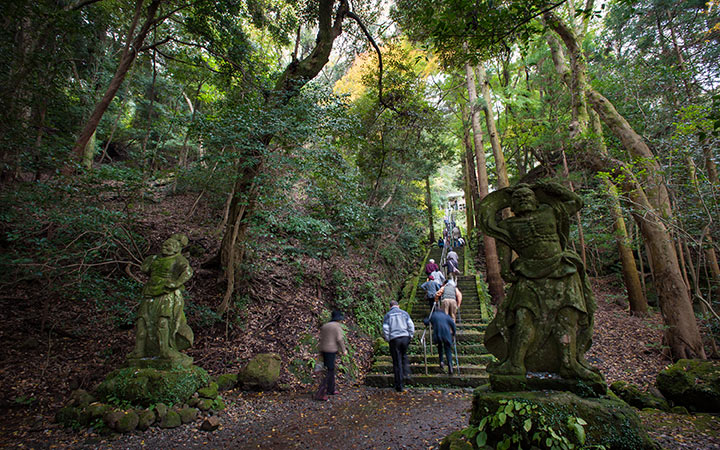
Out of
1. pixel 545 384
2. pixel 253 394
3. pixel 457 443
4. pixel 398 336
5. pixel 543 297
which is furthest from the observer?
pixel 398 336

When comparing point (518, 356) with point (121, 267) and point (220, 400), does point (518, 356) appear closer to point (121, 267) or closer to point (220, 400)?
point (220, 400)

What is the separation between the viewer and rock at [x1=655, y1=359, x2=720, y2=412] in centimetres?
446

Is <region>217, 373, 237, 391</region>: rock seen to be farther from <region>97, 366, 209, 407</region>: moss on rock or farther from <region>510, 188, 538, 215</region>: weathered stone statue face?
<region>510, 188, 538, 215</region>: weathered stone statue face

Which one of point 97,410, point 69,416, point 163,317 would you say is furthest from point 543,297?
point 69,416

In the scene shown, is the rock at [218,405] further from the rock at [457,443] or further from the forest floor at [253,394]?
the rock at [457,443]

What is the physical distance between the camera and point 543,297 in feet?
11.3

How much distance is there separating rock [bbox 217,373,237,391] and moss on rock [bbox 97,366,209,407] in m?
0.99

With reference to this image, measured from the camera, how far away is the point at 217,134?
19.6 ft

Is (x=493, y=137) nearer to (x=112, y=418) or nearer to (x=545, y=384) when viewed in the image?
(x=545, y=384)

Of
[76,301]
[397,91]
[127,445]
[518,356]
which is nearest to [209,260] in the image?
[76,301]

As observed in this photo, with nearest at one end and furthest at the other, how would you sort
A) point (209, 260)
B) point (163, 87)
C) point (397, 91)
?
point (209, 260) < point (397, 91) < point (163, 87)

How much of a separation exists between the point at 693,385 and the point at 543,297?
3.48 metres

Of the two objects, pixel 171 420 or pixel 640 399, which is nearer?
pixel 171 420

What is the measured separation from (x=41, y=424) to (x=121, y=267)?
4028 millimetres
